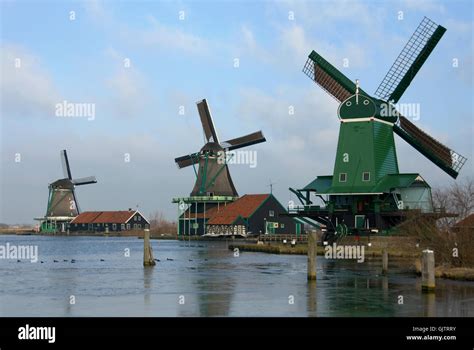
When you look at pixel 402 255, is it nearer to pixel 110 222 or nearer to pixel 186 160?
pixel 186 160

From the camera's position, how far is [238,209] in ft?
297

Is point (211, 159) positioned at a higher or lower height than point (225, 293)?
higher

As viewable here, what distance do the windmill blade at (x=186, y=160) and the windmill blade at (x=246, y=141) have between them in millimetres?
4625

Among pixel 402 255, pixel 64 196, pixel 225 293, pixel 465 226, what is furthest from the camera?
pixel 64 196

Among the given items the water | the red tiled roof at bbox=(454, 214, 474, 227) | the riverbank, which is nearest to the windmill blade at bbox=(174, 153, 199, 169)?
the riverbank

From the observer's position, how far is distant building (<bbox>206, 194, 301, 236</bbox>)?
8862cm

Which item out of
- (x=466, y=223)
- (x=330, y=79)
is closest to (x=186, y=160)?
(x=330, y=79)

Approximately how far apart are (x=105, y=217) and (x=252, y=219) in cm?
5717

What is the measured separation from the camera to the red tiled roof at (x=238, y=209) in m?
88.9

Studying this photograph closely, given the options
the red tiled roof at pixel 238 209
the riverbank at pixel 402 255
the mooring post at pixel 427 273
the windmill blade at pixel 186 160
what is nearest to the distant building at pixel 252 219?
the red tiled roof at pixel 238 209

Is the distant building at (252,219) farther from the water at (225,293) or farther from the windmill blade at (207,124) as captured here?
the water at (225,293)

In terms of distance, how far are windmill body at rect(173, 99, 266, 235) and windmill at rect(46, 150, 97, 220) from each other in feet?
120

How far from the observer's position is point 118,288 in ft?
93.5
